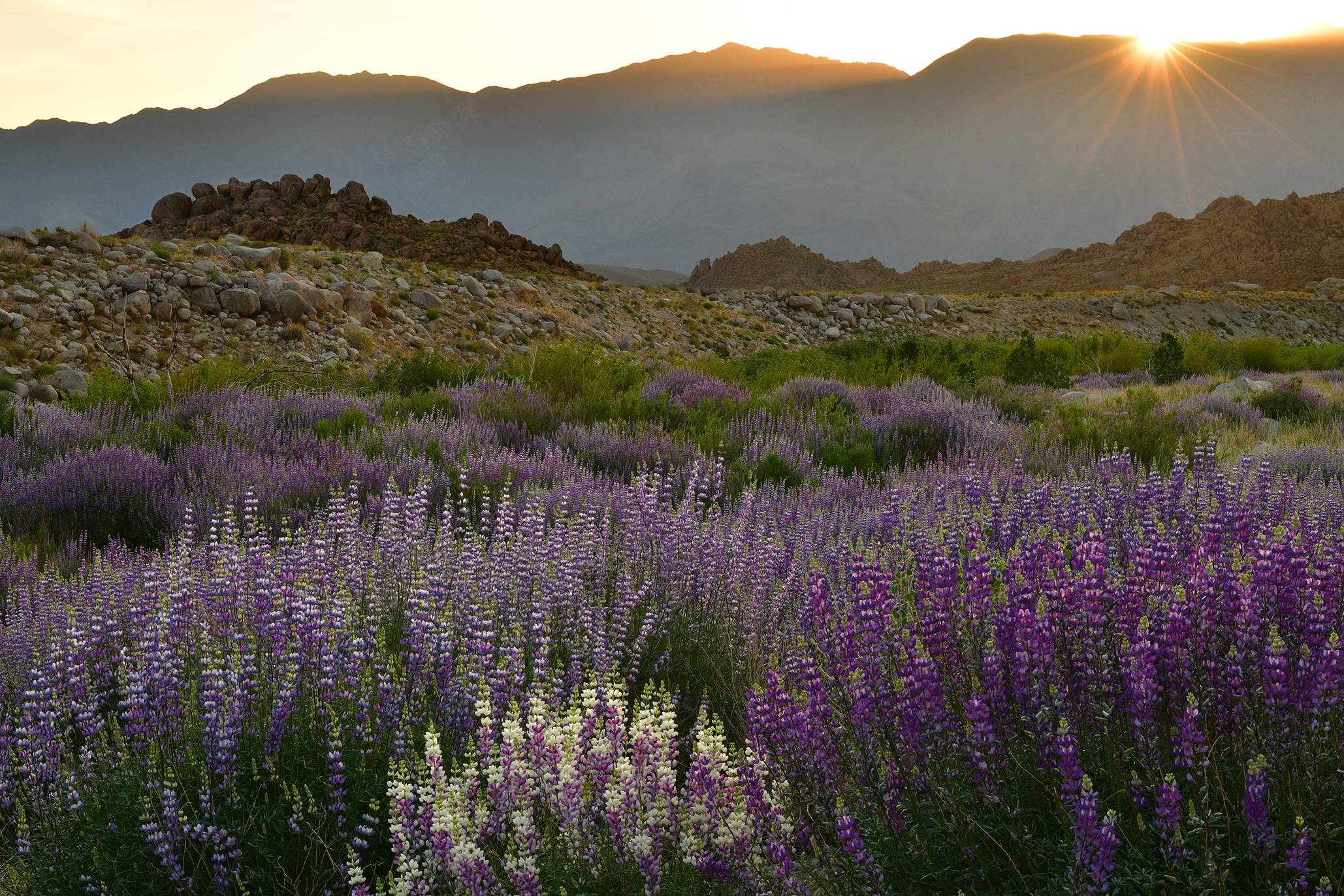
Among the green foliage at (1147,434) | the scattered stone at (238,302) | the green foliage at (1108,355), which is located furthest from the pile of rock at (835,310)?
the green foliage at (1147,434)

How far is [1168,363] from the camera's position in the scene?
1591cm

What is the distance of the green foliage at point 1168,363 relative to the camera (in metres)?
15.8

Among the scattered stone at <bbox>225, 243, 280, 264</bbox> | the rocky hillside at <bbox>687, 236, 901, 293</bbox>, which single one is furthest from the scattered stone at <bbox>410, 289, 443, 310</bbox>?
the rocky hillside at <bbox>687, 236, 901, 293</bbox>

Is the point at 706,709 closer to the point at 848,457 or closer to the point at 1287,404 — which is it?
the point at 848,457

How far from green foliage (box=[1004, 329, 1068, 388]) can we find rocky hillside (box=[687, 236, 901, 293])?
37846 mm

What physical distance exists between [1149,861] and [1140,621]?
464mm

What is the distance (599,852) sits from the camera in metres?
1.99

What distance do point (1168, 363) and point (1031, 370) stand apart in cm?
308

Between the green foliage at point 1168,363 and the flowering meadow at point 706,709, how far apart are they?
1351 centimetres

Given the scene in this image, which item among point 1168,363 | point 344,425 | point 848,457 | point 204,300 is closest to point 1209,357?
point 1168,363

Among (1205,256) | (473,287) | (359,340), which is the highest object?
(1205,256)

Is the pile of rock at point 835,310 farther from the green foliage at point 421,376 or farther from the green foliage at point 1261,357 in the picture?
the green foliage at point 421,376

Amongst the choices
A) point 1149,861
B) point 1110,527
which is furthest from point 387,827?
point 1110,527

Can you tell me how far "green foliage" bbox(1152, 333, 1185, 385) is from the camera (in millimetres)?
15758
